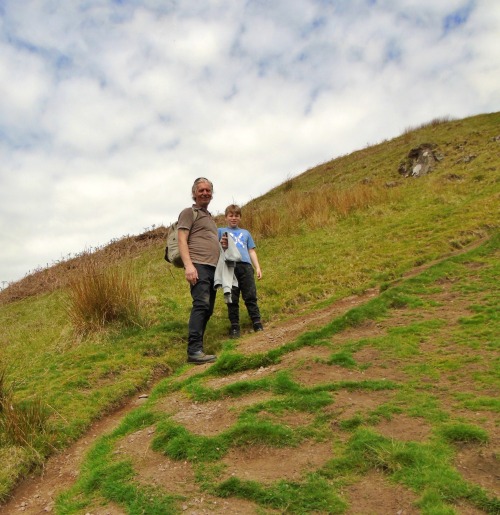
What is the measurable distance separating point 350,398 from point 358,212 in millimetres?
10708

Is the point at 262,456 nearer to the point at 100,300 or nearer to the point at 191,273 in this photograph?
the point at 191,273

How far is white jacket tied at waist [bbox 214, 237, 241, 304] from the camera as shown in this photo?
667 cm

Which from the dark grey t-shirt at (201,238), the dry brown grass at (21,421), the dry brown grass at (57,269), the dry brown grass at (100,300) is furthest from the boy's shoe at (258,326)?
the dry brown grass at (57,269)

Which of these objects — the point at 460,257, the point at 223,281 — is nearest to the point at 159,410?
the point at 223,281

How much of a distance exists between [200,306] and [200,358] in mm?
657

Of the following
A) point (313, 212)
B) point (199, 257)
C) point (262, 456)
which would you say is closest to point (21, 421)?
point (262, 456)

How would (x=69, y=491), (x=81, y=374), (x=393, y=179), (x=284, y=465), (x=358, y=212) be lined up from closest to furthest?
(x=284, y=465), (x=69, y=491), (x=81, y=374), (x=358, y=212), (x=393, y=179)

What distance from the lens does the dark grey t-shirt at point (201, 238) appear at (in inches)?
252

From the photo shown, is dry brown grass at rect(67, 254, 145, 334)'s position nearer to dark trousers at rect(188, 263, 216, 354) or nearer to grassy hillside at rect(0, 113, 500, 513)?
grassy hillside at rect(0, 113, 500, 513)

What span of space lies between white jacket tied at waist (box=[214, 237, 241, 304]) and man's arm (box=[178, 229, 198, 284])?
0.57m

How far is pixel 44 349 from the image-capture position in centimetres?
725

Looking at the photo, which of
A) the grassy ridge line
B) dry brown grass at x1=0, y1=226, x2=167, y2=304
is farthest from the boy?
→ dry brown grass at x1=0, y1=226, x2=167, y2=304

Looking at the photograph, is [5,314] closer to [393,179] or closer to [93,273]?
[93,273]

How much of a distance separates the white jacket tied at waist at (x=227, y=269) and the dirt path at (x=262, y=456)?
49.8 inches
